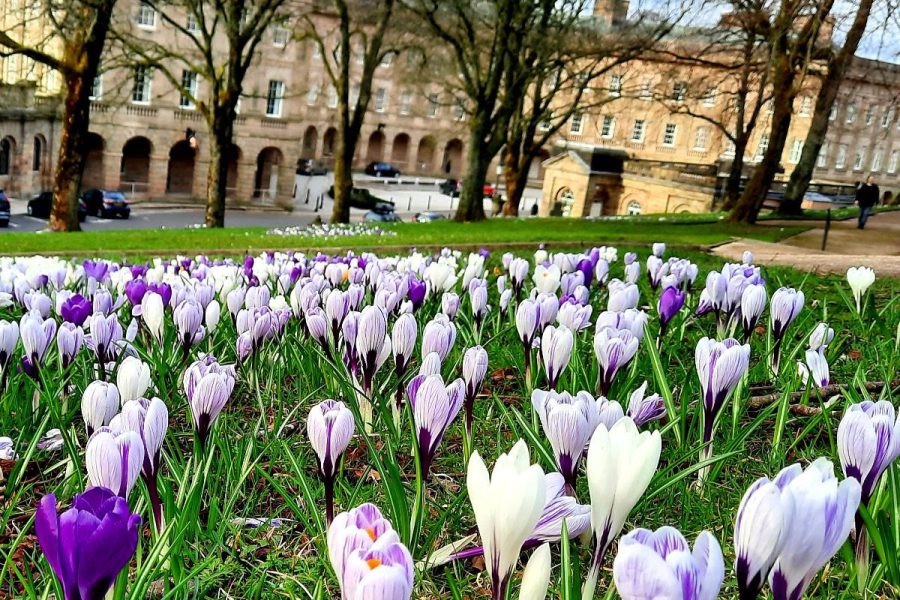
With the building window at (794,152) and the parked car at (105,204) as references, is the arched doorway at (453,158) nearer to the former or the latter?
the building window at (794,152)

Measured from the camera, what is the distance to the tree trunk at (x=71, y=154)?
19.8 metres

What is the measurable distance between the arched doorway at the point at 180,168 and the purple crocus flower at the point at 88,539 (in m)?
53.3

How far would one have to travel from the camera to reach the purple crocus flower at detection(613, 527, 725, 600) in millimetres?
943

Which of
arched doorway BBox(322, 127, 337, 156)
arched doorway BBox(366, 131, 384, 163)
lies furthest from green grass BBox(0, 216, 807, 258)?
arched doorway BBox(366, 131, 384, 163)

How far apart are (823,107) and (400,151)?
57.6 meters

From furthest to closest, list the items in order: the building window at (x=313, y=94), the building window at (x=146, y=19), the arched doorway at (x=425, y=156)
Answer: the arched doorway at (x=425, y=156) < the building window at (x=313, y=94) < the building window at (x=146, y=19)

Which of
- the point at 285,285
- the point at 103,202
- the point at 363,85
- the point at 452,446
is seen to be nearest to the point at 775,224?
the point at 363,85

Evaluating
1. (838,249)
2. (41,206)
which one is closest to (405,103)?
(41,206)

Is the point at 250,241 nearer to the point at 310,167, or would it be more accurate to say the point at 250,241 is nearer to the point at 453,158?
the point at 310,167

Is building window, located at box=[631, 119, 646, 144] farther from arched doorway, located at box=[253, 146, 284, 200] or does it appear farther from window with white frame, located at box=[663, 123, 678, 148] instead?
arched doorway, located at box=[253, 146, 284, 200]

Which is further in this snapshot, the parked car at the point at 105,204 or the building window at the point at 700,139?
the building window at the point at 700,139

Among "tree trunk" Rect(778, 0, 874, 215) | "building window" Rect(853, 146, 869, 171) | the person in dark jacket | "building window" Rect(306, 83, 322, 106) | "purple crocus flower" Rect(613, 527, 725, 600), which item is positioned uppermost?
"building window" Rect(853, 146, 869, 171)

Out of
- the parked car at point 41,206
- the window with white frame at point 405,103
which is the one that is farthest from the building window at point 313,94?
the parked car at point 41,206

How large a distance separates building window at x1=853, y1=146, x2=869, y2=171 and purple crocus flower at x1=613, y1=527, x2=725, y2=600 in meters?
78.0
